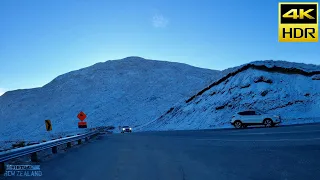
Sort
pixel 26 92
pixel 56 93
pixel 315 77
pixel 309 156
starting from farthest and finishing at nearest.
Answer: pixel 26 92
pixel 56 93
pixel 315 77
pixel 309 156

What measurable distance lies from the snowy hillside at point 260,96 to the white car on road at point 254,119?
30.6ft

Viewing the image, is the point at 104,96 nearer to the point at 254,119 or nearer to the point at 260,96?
the point at 260,96

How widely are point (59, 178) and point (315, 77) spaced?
4600cm

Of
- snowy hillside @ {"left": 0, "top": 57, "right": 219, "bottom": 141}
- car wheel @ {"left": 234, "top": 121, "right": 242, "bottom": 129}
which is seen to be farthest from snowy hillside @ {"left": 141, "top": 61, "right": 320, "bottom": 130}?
snowy hillside @ {"left": 0, "top": 57, "right": 219, "bottom": 141}

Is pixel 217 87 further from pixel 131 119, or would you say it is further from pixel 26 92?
pixel 26 92

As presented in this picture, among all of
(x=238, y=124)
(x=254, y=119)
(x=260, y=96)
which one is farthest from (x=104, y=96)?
(x=254, y=119)

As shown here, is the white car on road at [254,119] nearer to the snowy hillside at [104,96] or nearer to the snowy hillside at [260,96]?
the snowy hillside at [260,96]

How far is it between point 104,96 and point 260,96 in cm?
7699

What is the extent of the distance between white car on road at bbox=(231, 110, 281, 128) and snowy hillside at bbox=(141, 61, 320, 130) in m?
9.32

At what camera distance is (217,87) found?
58.2m

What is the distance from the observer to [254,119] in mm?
28938

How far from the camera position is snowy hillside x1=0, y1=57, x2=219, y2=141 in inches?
3824

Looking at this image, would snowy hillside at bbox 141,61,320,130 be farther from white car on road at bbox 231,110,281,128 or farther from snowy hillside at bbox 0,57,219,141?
snowy hillside at bbox 0,57,219,141

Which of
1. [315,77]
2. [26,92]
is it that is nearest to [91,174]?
[315,77]
